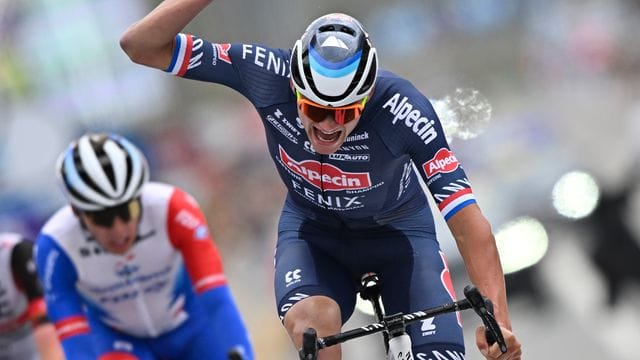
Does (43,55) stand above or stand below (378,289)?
above

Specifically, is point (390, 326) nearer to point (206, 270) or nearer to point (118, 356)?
point (206, 270)

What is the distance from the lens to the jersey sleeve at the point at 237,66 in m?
4.59

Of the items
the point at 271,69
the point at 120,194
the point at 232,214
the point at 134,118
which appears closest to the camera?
the point at 271,69

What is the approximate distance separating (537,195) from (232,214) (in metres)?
3.09

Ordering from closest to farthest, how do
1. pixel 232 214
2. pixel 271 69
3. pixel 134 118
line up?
pixel 271 69, pixel 232 214, pixel 134 118

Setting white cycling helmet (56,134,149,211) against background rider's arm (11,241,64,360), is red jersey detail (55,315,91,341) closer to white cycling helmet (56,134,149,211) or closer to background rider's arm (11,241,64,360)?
white cycling helmet (56,134,149,211)

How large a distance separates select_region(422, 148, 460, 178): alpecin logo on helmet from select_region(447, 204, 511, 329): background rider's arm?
17 cm

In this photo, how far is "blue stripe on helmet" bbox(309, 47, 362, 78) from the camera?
13.6ft

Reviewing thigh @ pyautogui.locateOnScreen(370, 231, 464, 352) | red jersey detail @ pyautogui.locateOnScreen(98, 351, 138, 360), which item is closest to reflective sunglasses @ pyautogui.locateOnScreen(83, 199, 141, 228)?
red jersey detail @ pyautogui.locateOnScreen(98, 351, 138, 360)

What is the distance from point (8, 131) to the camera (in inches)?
503

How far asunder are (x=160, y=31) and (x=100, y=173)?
50.7 inches

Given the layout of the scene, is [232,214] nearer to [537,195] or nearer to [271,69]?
[537,195]

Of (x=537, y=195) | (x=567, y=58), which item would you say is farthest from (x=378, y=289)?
(x=567, y=58)

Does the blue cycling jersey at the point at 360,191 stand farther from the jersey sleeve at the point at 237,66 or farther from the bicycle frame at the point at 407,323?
the bicycle frame at the point at 407,323
